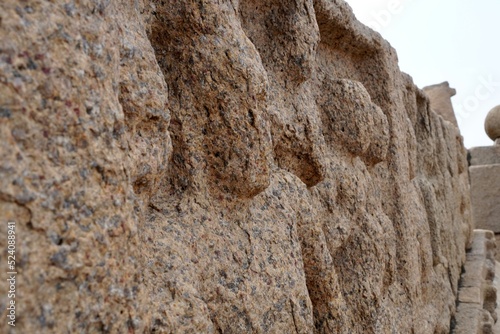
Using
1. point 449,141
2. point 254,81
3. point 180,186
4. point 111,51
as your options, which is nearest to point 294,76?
point 254,81

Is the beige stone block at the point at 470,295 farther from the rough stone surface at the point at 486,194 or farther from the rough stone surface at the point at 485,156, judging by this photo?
the rough stone surface at the point at 485,156

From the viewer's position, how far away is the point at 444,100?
701 centimetres

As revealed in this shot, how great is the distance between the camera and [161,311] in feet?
2.26

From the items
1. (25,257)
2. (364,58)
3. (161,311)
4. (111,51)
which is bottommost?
(161,311)

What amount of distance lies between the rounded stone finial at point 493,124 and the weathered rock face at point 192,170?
5115mm

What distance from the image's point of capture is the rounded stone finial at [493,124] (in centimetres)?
630

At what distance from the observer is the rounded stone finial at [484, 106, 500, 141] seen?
6297mm

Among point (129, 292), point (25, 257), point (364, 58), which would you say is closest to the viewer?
point (25, 257)

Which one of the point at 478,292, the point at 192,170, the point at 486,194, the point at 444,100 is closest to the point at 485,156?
the point at 486,194

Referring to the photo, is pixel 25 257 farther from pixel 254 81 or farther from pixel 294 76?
pixel 294 76

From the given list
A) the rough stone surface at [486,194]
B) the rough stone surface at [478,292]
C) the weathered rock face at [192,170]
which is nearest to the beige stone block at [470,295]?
the rough stone surface at [478,292]

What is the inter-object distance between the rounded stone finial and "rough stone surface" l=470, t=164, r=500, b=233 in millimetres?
811

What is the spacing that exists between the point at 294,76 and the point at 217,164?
390 millimetres

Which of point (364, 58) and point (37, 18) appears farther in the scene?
point (364, 58)
